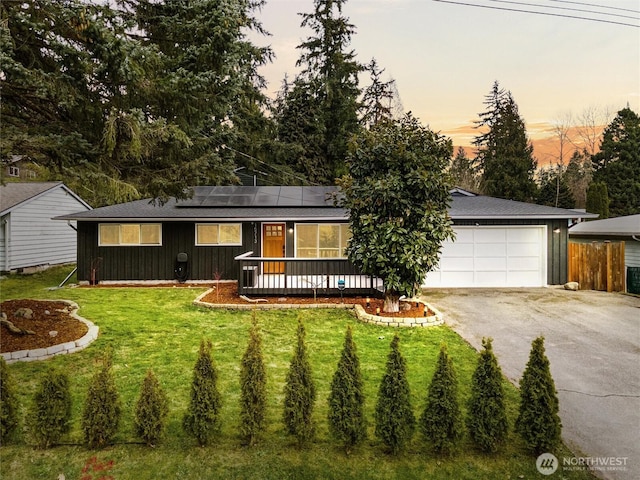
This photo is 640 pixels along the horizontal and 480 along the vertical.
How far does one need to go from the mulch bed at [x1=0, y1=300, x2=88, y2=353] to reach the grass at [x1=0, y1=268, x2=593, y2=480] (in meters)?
0.43

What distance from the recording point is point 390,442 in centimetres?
288

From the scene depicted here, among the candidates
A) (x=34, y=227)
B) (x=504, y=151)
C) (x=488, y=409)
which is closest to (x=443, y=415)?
(x=488, y=409)

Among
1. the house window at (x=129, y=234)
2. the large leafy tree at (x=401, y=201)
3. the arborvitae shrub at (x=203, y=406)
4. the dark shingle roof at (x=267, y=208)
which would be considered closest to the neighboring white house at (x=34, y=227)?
the house window at (x=129, y=234)

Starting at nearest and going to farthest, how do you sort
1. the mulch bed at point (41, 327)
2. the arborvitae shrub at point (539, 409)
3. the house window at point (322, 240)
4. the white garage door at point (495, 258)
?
the arborvitae shrub at point (539, 409) < the mulch bed at point (41, 327) < the white garage door at point (495, 258) < the house window at point (322, 240)

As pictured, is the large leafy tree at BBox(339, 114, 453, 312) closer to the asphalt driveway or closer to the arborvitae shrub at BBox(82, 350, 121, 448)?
the asphalt driveway

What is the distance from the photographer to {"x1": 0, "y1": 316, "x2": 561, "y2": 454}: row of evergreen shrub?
2887 millimetres

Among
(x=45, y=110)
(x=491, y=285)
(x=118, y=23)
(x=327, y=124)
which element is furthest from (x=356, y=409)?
(x=327, y=124)

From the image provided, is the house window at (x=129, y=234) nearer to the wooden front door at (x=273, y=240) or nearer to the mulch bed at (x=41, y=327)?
the wooden front door at (x=273, y=240)

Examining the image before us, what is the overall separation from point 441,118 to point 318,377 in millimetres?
16465

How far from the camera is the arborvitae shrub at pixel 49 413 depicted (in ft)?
9.50

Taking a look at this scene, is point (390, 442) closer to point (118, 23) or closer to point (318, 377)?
point (318, 377)

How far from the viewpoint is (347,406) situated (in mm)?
2914

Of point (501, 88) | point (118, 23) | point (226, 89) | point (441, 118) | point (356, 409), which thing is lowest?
point (356, 409)

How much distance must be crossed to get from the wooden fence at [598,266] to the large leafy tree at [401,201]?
6.57 meters
